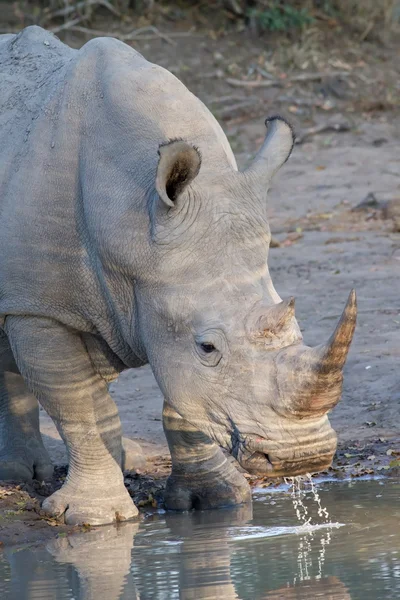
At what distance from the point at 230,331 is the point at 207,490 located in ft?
5.01

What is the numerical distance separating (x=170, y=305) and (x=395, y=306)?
427 centimetres

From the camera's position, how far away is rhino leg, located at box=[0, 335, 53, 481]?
6.99 metres

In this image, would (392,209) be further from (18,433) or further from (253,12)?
(253,12)

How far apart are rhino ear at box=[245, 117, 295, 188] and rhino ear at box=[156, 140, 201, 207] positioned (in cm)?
42

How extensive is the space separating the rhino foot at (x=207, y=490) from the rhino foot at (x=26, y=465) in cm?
83

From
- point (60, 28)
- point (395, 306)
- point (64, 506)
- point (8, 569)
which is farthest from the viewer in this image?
point (60, 28)

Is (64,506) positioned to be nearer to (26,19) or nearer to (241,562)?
(241,562)

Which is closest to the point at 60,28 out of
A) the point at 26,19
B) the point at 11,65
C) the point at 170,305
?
the point at 26,19

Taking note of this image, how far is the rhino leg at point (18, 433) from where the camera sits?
6.99 meters

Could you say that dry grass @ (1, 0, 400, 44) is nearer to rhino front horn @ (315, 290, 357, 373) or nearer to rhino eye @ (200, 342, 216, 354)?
rhino eye @ (200, 342, 216, 354)

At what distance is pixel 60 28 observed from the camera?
16.1 meters

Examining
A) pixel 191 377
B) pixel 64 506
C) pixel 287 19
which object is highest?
pixel 287 19

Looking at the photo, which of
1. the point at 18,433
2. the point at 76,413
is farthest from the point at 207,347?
the point at 18,433

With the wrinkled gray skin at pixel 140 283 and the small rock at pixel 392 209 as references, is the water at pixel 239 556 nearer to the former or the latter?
the wrinkled gray skin at pixel 140 283
